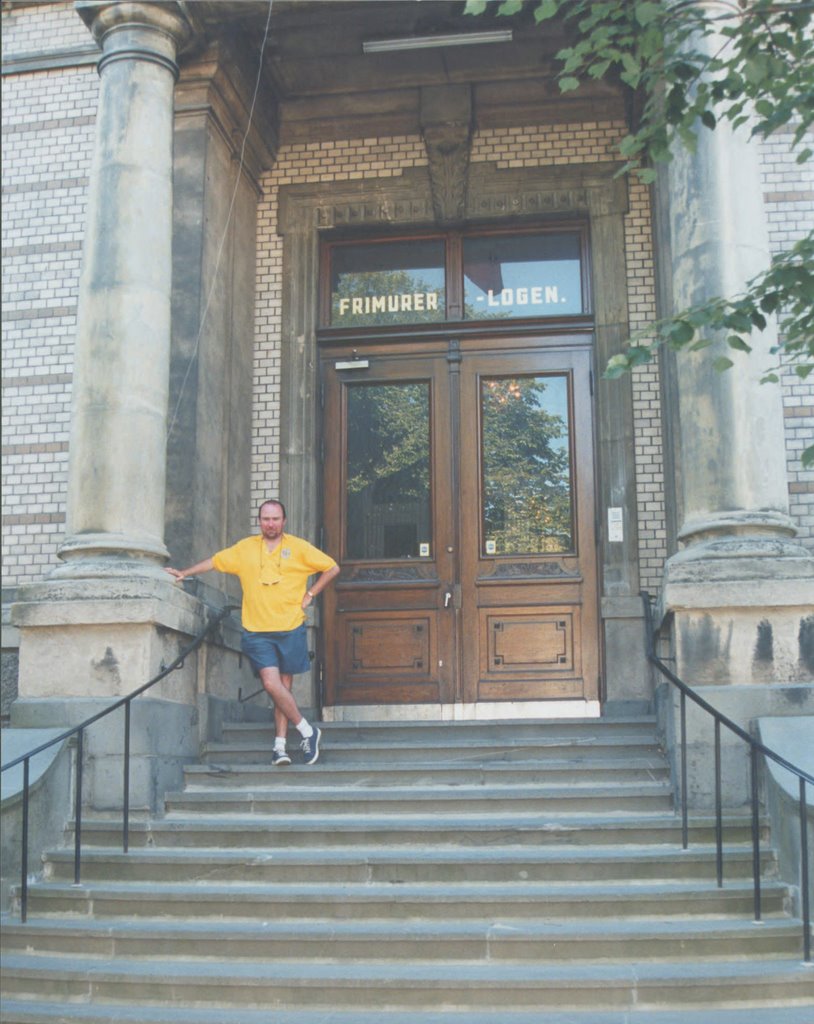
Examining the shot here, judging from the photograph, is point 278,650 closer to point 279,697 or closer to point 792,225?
point 279,697

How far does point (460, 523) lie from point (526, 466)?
73cm

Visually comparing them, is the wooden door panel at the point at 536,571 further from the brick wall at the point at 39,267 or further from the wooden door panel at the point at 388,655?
the brick wall at the point at 39,267

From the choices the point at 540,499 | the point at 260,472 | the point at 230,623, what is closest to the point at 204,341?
the point at 260,472

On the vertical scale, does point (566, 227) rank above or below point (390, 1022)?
above

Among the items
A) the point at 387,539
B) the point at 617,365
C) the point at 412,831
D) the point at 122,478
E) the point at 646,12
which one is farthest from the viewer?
the point at 387,539

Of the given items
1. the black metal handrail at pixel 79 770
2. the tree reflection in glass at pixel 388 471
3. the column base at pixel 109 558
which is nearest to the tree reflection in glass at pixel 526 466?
the tree reflection in glass at pixel 388 471

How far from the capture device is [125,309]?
891cm

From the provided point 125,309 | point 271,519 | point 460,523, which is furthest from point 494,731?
point 125,309

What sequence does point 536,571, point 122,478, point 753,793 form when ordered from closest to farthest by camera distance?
point 753,793
point 122,478
point 536,571

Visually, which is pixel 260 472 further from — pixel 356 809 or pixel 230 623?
pixel 356 809

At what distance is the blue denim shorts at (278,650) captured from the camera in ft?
28.8

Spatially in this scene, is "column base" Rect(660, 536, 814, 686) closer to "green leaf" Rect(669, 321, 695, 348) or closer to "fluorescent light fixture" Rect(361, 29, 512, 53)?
"green leaf" Rect(669, 321, 695, 348)

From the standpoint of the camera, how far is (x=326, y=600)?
35.4ft

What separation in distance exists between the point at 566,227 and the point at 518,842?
5852mm
